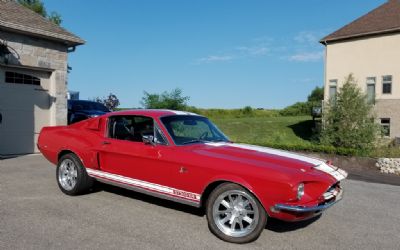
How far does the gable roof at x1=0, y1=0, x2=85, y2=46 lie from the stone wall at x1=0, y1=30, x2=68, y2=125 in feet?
0.78

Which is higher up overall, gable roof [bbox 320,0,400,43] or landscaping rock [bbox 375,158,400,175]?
gable roof [bbox 320,0,400,43]

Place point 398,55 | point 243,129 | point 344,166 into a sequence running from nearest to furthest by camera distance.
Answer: point 344,166 < point 398,55 < point 243,129

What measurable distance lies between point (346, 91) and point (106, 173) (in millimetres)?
14812

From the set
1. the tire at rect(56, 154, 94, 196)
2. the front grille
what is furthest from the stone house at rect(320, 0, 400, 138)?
the tire at rect(56, 154, 94, 196)

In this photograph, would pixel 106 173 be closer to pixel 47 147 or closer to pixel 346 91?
pixel 47 147

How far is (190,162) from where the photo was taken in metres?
4.98

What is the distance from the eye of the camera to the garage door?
36.7 feet

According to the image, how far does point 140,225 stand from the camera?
5.02m

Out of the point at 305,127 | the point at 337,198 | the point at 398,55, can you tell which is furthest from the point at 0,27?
the point at 305,127

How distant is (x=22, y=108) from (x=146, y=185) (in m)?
7.77

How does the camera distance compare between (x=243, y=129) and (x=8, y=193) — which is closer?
(x=8, y=193)

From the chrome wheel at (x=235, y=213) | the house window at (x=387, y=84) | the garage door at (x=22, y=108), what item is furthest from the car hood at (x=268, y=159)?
the house window at (x=387, y=84)

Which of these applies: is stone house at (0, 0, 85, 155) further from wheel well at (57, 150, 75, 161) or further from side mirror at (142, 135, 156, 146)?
side mirror at (142, 135, 156, 146)

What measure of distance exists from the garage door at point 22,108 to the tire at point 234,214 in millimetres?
8604
